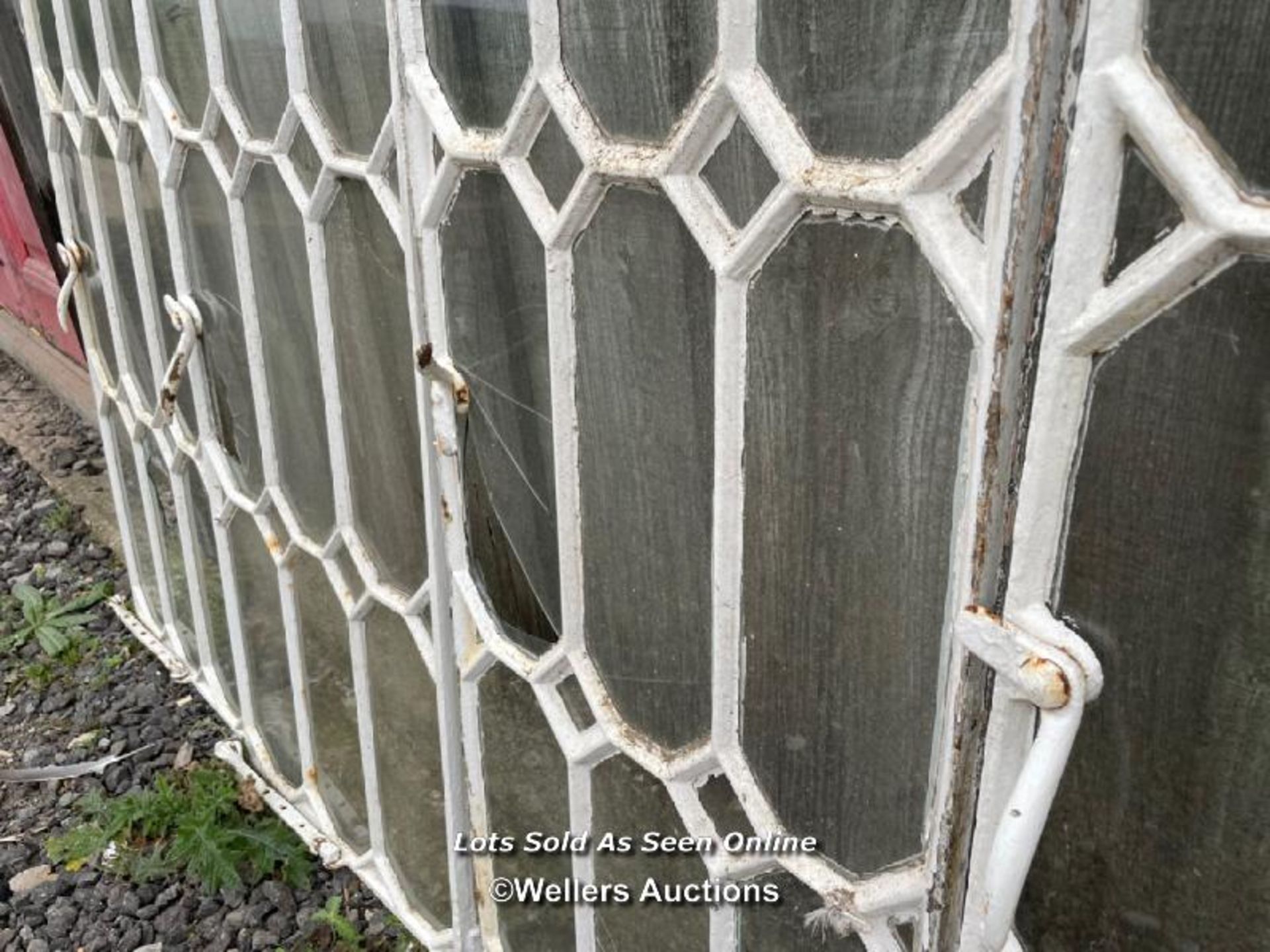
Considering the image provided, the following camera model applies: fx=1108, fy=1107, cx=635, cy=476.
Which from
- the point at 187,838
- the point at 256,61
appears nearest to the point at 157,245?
the point at 256,61

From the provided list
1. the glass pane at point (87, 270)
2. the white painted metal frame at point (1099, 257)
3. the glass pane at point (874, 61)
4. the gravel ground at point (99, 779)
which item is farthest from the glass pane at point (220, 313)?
the white painted metal frame at point (1099, 257)

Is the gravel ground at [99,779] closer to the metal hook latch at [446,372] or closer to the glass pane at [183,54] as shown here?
the metal hook latch at [446,372]

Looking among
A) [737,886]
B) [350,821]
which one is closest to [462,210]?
[737,886]

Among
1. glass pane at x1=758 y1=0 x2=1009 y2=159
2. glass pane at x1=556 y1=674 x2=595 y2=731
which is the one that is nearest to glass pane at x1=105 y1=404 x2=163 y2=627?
glass pane at x1=556 y1=674 x2=595 y2=731

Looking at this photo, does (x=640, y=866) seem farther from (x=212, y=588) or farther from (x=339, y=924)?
(x=212, y=588)

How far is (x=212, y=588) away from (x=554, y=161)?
5.55 feet

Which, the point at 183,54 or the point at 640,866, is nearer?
the point at 640,866

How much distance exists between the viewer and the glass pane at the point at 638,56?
0.97m

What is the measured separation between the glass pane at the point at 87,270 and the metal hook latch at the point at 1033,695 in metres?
2.20

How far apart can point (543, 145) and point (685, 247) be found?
233mm

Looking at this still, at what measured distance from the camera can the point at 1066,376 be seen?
0.79 metres

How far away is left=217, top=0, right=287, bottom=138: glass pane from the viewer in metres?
1.58

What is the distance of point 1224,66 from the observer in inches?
26.3

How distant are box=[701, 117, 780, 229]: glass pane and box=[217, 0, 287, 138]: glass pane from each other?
848 millimetres
